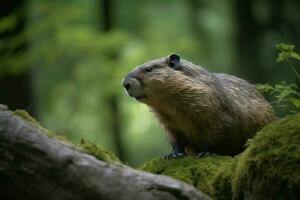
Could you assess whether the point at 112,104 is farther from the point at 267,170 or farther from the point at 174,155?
the point at 267,170

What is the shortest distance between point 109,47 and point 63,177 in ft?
38.4

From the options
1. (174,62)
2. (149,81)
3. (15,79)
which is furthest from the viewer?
(15,79)

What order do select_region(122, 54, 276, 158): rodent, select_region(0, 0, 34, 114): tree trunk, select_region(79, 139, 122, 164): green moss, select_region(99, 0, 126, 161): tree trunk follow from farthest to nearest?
select_region(99, 0, 126, 161): tree trunk
select_region(0, 0, 34, 114): tree trunk
select_region(122, 54, 276, 158): rodent
select_region(79, 139, 122, 164): green moss

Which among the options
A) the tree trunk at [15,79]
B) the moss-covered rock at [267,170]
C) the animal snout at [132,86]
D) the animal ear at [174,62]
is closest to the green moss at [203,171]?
the moss-covered rock at [267,170]

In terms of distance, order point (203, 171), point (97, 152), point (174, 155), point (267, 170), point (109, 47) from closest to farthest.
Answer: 1. point (267, 170)
2. point (97, 152)
3. point (203, 171)
4. point (174, 155)
5. point (109, 47)

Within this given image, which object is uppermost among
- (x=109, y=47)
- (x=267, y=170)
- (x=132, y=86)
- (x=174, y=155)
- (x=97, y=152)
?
(x=109, y=47)

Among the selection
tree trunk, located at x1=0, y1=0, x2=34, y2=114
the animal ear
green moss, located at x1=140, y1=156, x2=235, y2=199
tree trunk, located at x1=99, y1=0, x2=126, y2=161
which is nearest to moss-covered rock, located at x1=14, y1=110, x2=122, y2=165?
green moss, located at x1=140, y1=156, x2=235, y2=199

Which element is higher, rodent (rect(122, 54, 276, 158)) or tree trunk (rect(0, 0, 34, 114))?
tree trunk (rect(0, 0, 34, 114))

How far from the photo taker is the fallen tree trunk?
440 centimetres

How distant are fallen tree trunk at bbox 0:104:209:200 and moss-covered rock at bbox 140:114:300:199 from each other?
1.42ft

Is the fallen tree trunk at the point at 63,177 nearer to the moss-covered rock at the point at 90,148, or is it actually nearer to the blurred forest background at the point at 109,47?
the moss-covered rock at the point at 90,148

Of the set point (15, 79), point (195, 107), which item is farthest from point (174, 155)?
point (15, 79)

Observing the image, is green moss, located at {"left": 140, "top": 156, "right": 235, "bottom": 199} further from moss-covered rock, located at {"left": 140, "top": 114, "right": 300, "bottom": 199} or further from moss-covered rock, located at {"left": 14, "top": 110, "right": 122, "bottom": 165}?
moss-covered rock, located at {"left": 14, "top": 110, "right": 122, "bottom": 165}

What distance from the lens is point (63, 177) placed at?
445 centimetres
